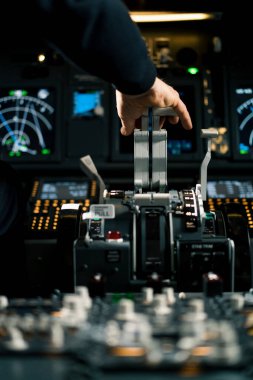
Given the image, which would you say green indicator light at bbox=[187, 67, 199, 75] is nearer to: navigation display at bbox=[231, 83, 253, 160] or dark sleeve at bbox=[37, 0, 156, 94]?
navigation display at bbox=[231, 83, 253, 160]

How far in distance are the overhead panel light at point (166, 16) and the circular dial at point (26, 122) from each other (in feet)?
2.11

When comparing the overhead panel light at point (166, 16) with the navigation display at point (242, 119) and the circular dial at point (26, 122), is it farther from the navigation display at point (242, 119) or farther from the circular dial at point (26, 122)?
the circular dial at point (26, 122)

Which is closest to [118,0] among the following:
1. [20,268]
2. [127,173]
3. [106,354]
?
[106,354]

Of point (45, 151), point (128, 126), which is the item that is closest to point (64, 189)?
point (45, 151)

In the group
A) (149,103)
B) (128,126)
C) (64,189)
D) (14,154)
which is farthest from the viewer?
(14,154)

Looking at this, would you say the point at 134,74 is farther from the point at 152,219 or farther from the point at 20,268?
the point at 20,268

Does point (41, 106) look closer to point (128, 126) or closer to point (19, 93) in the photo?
point (19, 93)

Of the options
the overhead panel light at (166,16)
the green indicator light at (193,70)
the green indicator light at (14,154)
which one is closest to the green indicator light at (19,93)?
the green indicator light at (14,154)

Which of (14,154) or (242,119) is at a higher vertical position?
(242,119)

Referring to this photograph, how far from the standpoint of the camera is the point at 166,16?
3727mm

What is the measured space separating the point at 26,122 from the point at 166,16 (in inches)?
38.0

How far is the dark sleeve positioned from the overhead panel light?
2170 millimetres

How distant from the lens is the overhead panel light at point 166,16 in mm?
3691

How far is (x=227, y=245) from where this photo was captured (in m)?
1.78
